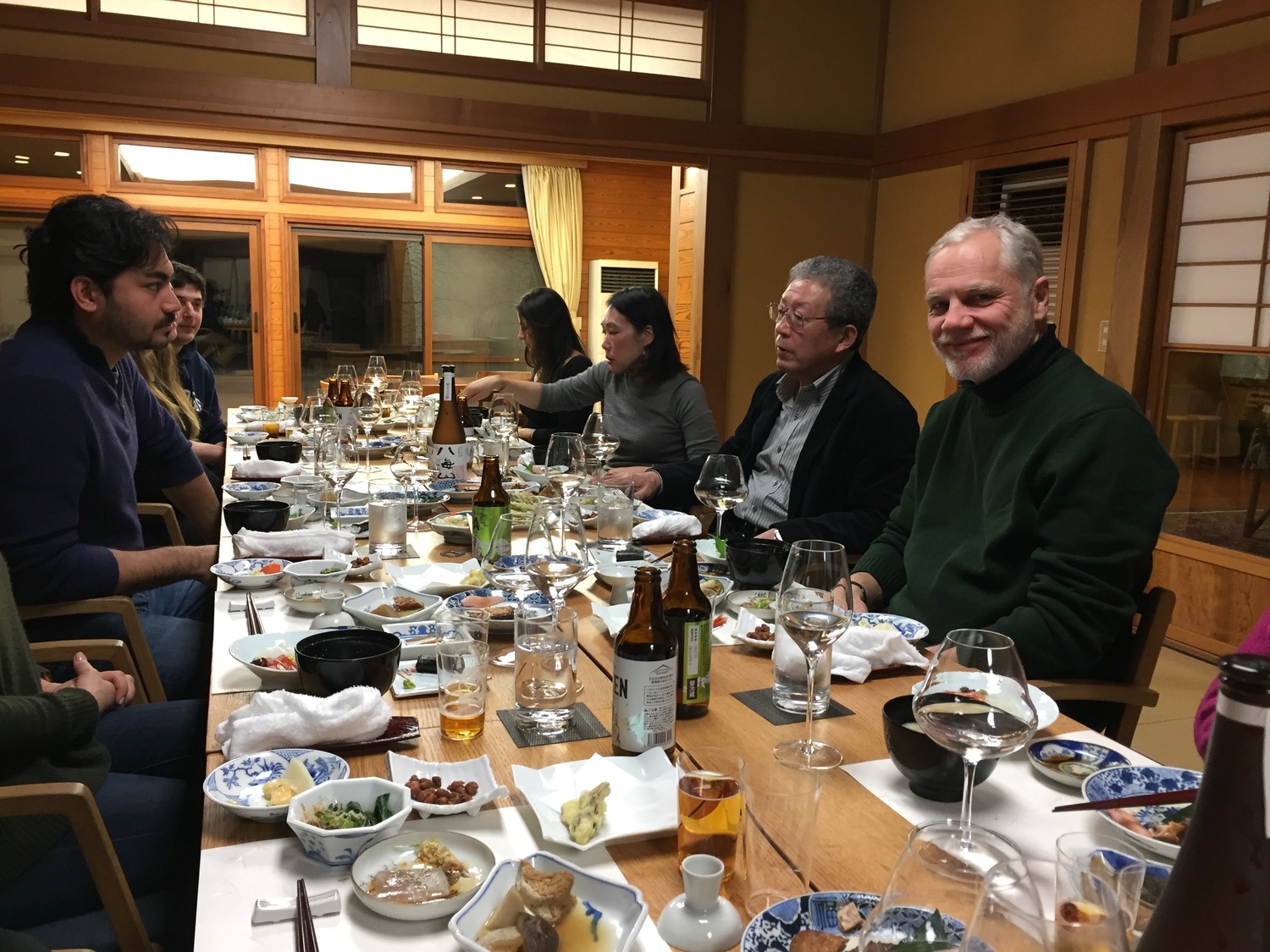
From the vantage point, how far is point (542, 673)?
1.35 metres

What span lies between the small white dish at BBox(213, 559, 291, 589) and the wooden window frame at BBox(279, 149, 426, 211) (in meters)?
7.03

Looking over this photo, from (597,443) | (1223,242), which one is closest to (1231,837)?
(597,443)

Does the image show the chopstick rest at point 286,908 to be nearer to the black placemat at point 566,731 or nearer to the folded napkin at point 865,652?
the black placemat at point 566,731

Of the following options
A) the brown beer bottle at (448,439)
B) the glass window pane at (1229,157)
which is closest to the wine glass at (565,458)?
the brown beer bottle at (448,439)

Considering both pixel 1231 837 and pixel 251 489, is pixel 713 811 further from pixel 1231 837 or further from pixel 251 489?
pixel 251 489

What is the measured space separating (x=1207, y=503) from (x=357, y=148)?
6.89m

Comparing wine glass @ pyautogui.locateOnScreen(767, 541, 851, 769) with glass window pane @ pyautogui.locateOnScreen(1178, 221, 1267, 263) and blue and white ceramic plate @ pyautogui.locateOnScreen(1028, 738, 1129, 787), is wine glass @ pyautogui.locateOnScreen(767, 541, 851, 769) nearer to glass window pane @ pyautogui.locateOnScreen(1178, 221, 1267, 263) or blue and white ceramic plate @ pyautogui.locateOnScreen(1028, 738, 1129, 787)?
blue and white ceramic plate @ pyautogui.locateOnScreen(1028, 738, 1129, 787)

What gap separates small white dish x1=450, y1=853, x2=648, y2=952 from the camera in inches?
33.5

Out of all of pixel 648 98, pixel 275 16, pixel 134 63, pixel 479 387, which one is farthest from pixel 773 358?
pixel 134 63

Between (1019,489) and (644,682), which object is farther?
(1019,489)

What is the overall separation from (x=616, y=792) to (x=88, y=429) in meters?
1.72

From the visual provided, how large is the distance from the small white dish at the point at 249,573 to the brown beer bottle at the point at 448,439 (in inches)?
39.9

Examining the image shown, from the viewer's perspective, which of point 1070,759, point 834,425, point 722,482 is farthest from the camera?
point 834,425

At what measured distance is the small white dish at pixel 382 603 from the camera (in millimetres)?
1715
